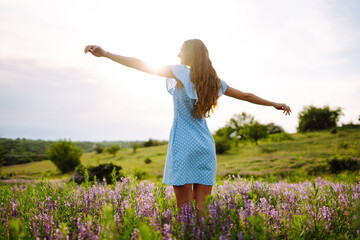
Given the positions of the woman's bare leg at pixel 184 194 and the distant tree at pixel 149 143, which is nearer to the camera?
the woman's bare leg at pixel 184 194

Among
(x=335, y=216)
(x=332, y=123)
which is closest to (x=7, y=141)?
(x=335, y=216)

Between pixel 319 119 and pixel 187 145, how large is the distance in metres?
56.1

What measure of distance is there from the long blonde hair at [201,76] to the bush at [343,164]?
39.1 feet

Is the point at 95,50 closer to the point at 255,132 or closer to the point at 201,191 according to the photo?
the point at 201,191

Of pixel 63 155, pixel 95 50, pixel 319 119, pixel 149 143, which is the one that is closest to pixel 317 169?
pixel 95 50

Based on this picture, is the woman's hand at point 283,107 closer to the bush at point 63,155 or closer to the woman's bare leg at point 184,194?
the woman's bare leg at point 184,194

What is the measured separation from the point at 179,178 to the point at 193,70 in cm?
135

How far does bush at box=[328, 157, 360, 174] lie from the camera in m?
12.1

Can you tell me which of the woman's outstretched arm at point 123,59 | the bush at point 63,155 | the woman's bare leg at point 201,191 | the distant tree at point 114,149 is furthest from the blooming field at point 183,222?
the distant tree at point 114,149

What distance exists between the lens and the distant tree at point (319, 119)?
5006 cm

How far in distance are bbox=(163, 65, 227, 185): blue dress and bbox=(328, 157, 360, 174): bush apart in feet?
39.1

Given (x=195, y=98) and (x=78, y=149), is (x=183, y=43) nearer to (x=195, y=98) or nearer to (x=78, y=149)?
(x=195, y=98)

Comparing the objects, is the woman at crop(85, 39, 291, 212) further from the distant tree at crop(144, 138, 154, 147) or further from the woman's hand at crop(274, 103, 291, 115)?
the distant tree at crop(144, 138, 154, 147)

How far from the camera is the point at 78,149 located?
22.2 metres
